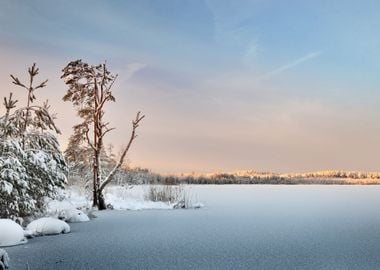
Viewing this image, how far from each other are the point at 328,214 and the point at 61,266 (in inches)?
384

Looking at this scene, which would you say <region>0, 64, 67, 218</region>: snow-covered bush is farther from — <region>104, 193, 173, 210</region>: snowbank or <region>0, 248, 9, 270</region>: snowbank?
<region>104, 193, 173, 210</region>: snowbank

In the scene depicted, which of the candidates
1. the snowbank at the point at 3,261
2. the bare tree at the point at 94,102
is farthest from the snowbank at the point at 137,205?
the snowbank at the point at 3,261

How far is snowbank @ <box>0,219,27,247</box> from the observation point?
7801 mm

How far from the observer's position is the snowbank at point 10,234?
780 cm

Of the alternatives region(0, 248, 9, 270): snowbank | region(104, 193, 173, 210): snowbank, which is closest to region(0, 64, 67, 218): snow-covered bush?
region(0, 248, 9, 270): snowbank

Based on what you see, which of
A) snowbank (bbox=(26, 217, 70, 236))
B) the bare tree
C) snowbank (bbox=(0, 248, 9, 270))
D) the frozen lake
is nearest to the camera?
snowbank (bbox=(0, 248, 9, 270))

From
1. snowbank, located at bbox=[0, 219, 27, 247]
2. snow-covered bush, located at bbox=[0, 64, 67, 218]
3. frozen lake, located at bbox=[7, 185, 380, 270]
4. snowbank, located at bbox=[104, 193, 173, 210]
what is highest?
snow-covered bush, located at bbox=[0, 64, 67, 218]

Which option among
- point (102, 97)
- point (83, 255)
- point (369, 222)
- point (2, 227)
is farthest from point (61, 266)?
point (102, 97)

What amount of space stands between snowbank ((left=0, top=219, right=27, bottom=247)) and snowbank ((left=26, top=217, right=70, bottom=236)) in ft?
3.75

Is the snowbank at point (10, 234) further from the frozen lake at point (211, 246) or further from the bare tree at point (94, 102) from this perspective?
the bare tree at point (94, 102)

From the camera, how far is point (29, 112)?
12242 mm

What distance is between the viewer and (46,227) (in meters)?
9.52

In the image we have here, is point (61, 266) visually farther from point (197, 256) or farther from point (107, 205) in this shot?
point (107, 205)

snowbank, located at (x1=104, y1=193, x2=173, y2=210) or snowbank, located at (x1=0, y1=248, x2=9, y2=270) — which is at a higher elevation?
snowbank, located at (x1=104, y1=193, x2=173, y2=210)
